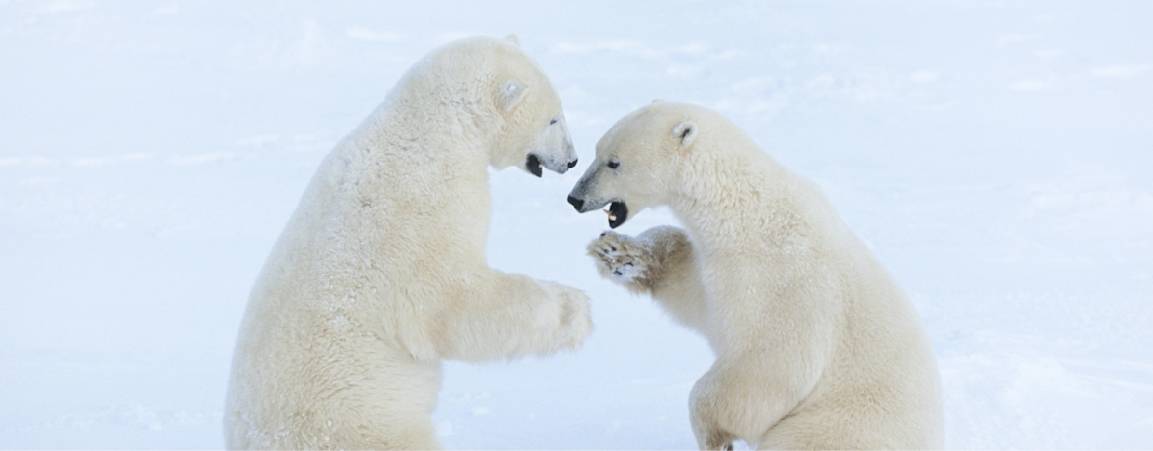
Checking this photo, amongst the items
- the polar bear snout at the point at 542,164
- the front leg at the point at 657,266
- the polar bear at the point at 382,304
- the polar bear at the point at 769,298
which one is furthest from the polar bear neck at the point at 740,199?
the polar bear at the point at 382,304

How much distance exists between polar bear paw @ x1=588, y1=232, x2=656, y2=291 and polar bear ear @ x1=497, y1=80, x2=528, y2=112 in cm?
Answer: 65

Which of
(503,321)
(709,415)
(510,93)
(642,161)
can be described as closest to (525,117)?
(510,93)

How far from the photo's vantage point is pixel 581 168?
31.8 ft

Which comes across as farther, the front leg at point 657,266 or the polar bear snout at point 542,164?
the front leg at point 657,266

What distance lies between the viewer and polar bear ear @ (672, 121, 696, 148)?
13.4 feet

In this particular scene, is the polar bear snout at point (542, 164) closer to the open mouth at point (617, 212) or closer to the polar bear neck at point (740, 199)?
the open mouth at point (617, 212)

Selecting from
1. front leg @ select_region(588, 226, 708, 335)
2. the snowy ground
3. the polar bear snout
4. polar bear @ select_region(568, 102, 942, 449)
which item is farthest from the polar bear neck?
the snowy ground

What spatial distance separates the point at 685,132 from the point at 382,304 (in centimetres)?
111

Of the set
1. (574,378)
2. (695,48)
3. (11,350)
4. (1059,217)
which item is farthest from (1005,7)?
(11,350)

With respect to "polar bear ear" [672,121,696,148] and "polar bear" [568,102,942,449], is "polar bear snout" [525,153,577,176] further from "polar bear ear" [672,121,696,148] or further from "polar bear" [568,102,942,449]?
"polar bear ear" [672,121,696,148]

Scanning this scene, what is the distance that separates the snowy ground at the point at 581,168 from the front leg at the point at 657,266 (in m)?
Result: 0.57

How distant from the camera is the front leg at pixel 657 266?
14.1 ft

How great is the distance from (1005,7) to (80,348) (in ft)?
40.4

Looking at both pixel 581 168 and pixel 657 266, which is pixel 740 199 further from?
pixel 581 168
